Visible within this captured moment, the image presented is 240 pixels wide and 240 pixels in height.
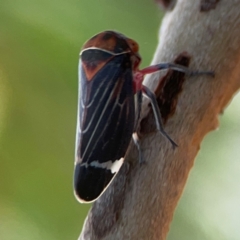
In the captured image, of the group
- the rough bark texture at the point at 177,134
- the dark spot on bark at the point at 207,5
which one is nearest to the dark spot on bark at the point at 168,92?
the rough bark texture at the point at 177,134

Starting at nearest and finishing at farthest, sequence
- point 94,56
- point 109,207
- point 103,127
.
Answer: point 109,207 → point 103,127 → point 94,56

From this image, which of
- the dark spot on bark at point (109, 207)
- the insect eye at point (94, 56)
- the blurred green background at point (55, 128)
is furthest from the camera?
the blurred green background at point (55, 128)

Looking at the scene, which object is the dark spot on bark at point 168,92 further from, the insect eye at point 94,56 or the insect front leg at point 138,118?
the insect eye at point 94,56

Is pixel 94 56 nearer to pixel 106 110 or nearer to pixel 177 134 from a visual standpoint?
pixel 106 110

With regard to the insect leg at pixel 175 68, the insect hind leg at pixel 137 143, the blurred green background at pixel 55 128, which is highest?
the insect leg at pixel 175 68

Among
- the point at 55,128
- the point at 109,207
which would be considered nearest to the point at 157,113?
the point at 109,207

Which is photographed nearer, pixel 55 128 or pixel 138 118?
pixel 138 118

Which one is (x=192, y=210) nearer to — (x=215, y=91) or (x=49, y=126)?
(x=49, y=126)

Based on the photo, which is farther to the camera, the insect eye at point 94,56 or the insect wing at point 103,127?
the insect eye at point 94,56
